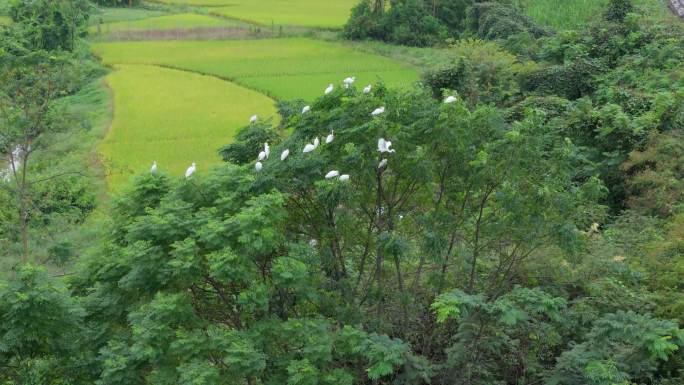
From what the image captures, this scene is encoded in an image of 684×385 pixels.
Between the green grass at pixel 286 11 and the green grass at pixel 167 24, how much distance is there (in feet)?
4.42

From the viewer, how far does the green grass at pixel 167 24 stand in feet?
84.8

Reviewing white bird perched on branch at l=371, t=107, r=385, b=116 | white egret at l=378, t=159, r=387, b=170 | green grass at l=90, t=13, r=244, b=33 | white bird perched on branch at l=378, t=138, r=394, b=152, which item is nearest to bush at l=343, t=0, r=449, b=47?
green grass at l=90, t=13, r=244, b=33

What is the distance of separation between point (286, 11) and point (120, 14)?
24.7 ft

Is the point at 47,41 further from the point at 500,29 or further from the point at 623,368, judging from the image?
the point at 623,368

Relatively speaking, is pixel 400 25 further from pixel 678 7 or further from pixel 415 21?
pixel 678 7

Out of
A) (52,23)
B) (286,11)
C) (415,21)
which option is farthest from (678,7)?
(52,23)

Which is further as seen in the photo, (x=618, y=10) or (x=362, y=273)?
(x=618, y=10)

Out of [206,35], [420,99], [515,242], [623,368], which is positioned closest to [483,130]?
[420,99]

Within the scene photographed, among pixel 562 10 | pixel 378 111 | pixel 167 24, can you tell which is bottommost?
pixel 167 24

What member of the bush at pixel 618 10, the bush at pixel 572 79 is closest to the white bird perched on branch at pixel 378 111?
the bush at pixel 572 79

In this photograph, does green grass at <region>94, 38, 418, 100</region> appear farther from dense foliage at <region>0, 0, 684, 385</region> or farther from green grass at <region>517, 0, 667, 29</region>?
dense foliage at <region>0, 0, 684, 385</region>

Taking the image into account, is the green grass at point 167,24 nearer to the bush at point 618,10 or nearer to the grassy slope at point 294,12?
the grassy slope at point 294,12

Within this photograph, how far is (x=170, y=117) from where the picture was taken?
49.2ft

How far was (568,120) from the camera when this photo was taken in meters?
10.9
